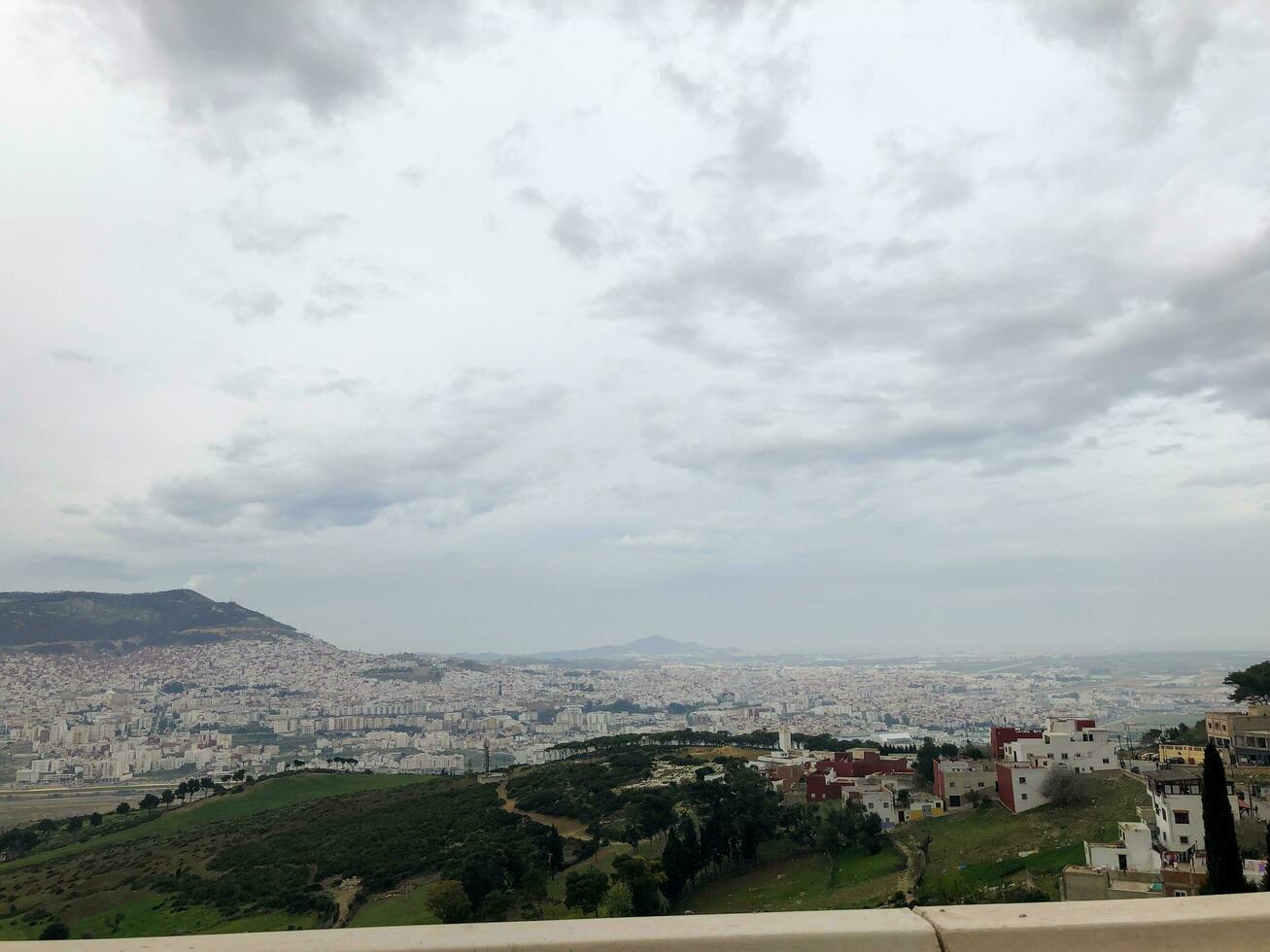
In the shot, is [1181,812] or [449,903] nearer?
[449,903]

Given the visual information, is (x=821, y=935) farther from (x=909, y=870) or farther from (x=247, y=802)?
(x=247, y=802)

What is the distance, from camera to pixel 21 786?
3408 inches

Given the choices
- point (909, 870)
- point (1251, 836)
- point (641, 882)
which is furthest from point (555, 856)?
point (1251, 836)

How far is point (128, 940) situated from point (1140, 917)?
3.02m

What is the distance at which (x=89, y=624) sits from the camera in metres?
184

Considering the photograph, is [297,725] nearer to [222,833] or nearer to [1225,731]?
[222,833]

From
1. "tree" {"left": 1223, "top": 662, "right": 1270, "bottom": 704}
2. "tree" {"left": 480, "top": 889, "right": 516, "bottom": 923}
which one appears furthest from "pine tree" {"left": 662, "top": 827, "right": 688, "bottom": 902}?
"tree" {"left": 1223, "top": 662, "right": 1270, "bottom": 704}

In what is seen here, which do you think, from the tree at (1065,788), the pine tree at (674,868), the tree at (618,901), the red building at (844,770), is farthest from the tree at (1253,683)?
the tree at (618,901)

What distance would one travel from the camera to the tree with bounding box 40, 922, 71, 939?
24205mm

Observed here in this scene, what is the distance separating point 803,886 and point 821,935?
27.4 metres

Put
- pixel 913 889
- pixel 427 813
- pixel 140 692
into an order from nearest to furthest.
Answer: pixel 913 889 < pixel 427 813 < pixel 140 692

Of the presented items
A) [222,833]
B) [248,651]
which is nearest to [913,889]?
[222,833]

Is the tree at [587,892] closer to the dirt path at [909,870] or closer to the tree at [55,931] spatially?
the dirt path at [909,870]

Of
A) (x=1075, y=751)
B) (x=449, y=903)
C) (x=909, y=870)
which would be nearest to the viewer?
(x=449, y=903)
